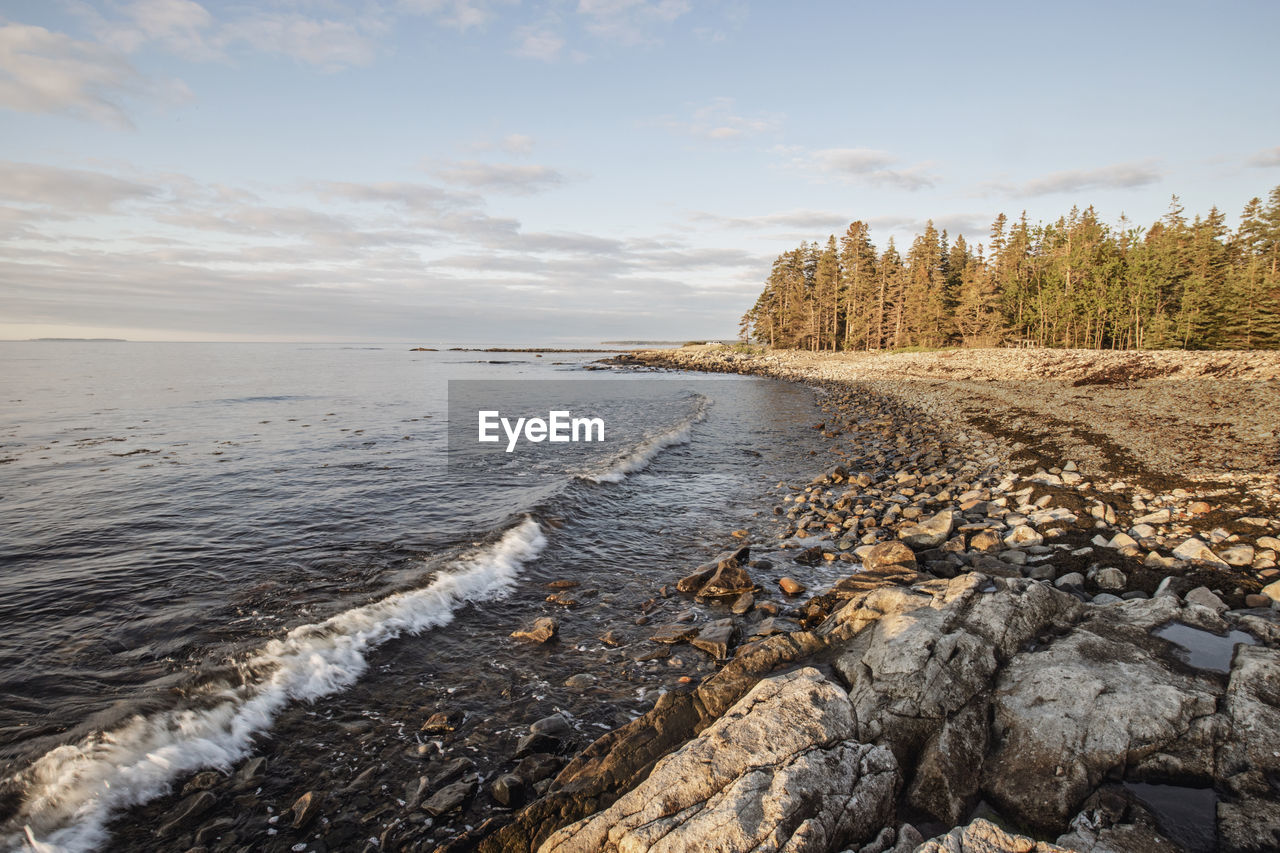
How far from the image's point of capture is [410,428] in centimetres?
3206

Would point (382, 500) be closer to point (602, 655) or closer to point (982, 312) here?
point (602, 655)

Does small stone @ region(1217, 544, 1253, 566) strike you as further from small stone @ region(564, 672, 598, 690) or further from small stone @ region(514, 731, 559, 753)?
small stone @ region(514, 731, 559, 753)

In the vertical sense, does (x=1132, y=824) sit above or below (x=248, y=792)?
above

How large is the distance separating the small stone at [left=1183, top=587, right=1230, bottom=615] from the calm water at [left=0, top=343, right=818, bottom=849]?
7.87 meters

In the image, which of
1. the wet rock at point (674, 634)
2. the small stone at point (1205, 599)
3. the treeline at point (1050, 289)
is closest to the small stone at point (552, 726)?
the wet rock at point (674, 634)

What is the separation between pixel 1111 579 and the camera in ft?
30.4

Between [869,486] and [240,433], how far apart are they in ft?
100

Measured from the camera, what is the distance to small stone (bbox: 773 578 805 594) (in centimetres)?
1062

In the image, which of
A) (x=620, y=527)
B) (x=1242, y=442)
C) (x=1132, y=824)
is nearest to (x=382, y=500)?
(x=620, y=527)

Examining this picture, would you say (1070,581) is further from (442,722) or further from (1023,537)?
(442,722)

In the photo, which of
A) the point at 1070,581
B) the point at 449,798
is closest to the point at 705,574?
the point at 1070,581

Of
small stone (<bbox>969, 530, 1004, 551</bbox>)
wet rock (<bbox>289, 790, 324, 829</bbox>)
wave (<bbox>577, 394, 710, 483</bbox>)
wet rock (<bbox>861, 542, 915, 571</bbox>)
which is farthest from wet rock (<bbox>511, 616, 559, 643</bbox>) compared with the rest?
wave (<bbox>577, 394, 710, 483</bbox>)

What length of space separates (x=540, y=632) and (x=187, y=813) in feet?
15.3

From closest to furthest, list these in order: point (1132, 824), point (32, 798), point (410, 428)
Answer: point (1132, 824)
point (32, 798)
point (410, 428)
